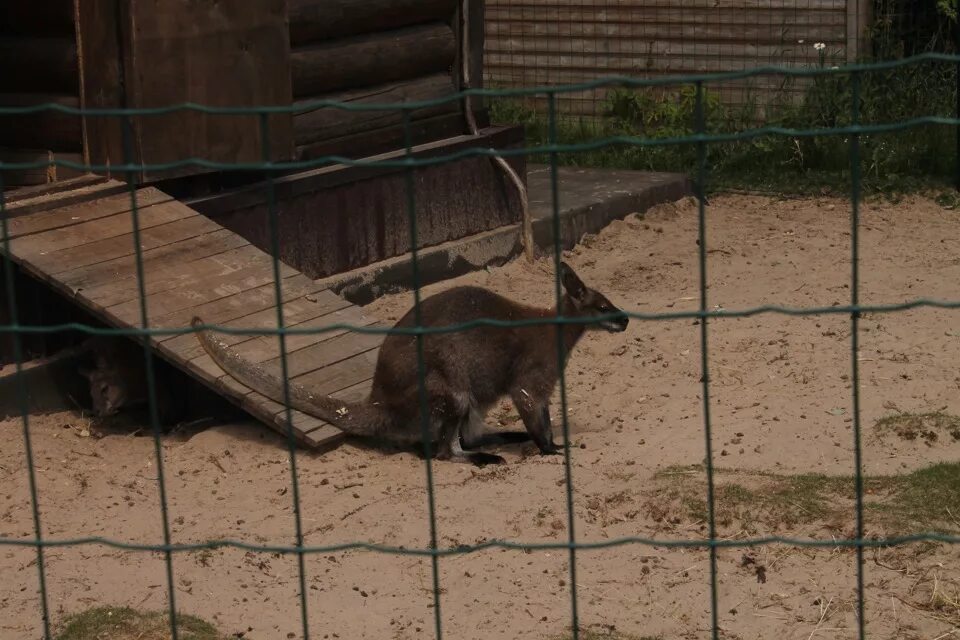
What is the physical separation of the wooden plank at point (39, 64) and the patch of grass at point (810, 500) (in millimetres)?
3494

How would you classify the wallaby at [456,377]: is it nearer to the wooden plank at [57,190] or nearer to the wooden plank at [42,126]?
the wooden plank at [57,190]

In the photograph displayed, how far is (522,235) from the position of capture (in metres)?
9.16

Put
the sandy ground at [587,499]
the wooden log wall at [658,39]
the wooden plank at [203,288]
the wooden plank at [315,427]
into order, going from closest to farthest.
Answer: the sandy ground at [587,499], the wooden plank at [315,427], the wooden plank at [203,288], the wooden log wall at [658,39]

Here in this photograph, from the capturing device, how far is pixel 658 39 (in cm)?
1186

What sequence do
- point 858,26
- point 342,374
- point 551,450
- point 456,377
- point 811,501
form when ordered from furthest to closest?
point 858,26 → point 342,374 → point 551,450 → point 456,377 → point 811,501

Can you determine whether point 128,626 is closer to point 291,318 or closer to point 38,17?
point 291,318

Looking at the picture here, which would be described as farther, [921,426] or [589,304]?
[589,304]

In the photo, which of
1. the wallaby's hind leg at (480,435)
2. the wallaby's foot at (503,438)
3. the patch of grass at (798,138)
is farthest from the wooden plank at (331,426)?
the patch of grass at (798,138)

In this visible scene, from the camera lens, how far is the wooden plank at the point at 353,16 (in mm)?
7918

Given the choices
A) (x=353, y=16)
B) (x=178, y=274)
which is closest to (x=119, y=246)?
(x=178, y=274)

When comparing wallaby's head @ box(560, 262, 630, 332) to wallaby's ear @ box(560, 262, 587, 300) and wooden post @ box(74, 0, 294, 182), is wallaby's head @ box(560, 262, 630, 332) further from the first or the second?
wooden post @ box(74, 0, 294, 182)

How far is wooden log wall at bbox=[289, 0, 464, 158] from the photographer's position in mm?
8008

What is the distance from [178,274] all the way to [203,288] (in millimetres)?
142

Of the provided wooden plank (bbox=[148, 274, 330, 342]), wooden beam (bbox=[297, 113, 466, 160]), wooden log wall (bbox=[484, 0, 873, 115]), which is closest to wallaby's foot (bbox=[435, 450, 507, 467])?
wooden plank (bbox=[148, 274, 330, 342])
